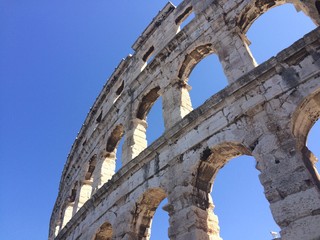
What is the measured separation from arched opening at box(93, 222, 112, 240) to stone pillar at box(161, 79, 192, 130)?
116 inches

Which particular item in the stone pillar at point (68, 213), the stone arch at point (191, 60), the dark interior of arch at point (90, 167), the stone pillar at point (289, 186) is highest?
the stone arch at point (191, 60)

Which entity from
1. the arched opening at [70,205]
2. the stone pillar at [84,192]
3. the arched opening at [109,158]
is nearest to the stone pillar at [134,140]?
the arched opening at [109,158]

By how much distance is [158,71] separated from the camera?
924cm

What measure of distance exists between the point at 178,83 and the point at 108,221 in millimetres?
4072

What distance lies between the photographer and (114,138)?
1060cm

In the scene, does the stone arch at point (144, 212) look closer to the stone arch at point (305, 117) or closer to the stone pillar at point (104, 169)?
the stone pillar at point (104, 169)

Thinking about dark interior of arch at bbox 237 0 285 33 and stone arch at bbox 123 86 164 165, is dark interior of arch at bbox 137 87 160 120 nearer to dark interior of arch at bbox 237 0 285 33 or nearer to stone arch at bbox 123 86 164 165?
stone arch at bbox 123 86 164 165

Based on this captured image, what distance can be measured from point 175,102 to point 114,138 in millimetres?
3819

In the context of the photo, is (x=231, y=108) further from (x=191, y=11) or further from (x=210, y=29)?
(x=191, y=11)

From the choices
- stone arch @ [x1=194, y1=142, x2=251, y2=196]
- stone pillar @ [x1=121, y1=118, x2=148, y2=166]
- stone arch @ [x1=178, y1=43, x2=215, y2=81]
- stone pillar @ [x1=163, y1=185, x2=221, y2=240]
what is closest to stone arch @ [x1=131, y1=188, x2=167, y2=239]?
stone pillar @ [x1=163, y1=185, x2=221, y2=240]

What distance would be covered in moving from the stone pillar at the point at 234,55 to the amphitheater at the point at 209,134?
28 millimetres

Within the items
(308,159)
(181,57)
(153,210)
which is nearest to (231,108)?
(308,159)

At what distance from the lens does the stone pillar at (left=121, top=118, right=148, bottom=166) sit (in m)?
8.16

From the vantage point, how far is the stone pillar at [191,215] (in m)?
4.92
